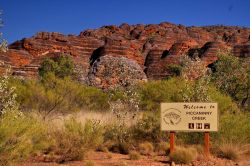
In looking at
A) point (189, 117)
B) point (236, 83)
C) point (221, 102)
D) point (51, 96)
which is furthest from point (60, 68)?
point (189, 117)

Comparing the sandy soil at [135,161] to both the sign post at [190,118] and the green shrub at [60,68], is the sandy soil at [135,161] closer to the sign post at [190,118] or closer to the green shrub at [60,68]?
the sign post at [190,118]

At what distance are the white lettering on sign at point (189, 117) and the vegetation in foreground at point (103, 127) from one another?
2.34 feet

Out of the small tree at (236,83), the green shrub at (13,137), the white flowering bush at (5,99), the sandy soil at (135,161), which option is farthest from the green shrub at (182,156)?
the small tree at (236,83)

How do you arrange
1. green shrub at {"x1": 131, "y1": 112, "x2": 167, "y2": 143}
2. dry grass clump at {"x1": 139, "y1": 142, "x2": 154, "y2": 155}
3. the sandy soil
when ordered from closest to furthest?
1. the sandy soil
2. dry grass clump at {"x1": 139, "y1": 142, "x2": 154, "y2": 155}
3. green shrub at {"x1": 131, "y1": 112, "x2": 167, "y2": 143}

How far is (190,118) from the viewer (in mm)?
12562

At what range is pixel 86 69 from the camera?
85812 mm

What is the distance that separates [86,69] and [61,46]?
1456cm

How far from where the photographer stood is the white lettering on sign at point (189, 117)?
12484mm

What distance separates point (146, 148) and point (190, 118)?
238 cm

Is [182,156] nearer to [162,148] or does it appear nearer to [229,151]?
[229,151]

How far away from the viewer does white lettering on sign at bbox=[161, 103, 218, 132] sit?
41.0ft

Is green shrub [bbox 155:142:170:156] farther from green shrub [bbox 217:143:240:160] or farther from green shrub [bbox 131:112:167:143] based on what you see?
green shrub [bbox 217:143:240:160]

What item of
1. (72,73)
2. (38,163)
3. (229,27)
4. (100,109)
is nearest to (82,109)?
(100,109)

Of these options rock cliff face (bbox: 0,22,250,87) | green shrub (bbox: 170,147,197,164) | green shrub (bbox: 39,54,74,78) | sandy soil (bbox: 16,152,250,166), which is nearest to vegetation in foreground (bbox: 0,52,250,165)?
green shrub (bbox: 170,147,197,164)
